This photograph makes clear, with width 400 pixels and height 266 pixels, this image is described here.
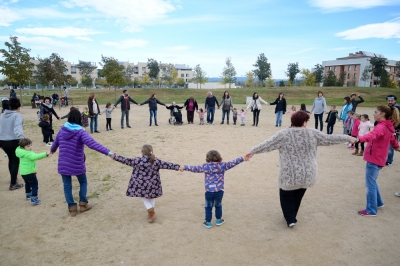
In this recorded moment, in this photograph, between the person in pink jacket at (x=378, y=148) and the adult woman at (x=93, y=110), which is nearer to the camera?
the person in pink jacket at (x=378, y=148)

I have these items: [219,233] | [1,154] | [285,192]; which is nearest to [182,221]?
[219,233]

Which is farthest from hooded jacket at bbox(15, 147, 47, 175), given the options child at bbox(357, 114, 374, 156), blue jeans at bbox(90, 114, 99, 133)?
child at bbox(357, 114, 374, 156)

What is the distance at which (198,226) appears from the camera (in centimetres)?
477

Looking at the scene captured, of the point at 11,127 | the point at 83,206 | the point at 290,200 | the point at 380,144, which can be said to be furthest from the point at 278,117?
the point at 11,127

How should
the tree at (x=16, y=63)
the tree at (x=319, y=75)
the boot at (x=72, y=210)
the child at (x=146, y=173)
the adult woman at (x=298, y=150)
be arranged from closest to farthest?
the adult woman at (x=298, y=150)
the child at (x=146, y=173)
the boot at (x=72, y=210)
the tree at (x=16, y=63)
the tree at (x=319, y=75)

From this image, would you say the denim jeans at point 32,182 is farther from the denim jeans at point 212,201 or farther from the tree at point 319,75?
the tree at point 319,75

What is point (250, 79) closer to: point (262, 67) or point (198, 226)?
point (262, 67)

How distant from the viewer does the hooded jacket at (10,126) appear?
20.3ft

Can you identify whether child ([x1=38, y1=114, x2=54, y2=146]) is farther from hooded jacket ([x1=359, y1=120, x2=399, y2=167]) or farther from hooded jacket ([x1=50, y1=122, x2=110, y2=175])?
hooded jacket ([x1=359, y1=120, x2=399, y2=167])

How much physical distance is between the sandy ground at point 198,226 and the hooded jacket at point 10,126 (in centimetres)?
131

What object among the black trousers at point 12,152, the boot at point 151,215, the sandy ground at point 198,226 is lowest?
the sandy ground at point 198,226

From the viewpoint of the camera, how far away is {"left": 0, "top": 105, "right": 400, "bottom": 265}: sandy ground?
392 cm

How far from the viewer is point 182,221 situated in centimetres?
496

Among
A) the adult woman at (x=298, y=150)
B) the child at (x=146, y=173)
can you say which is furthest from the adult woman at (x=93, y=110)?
the adult woman at (x=298, y=150)
